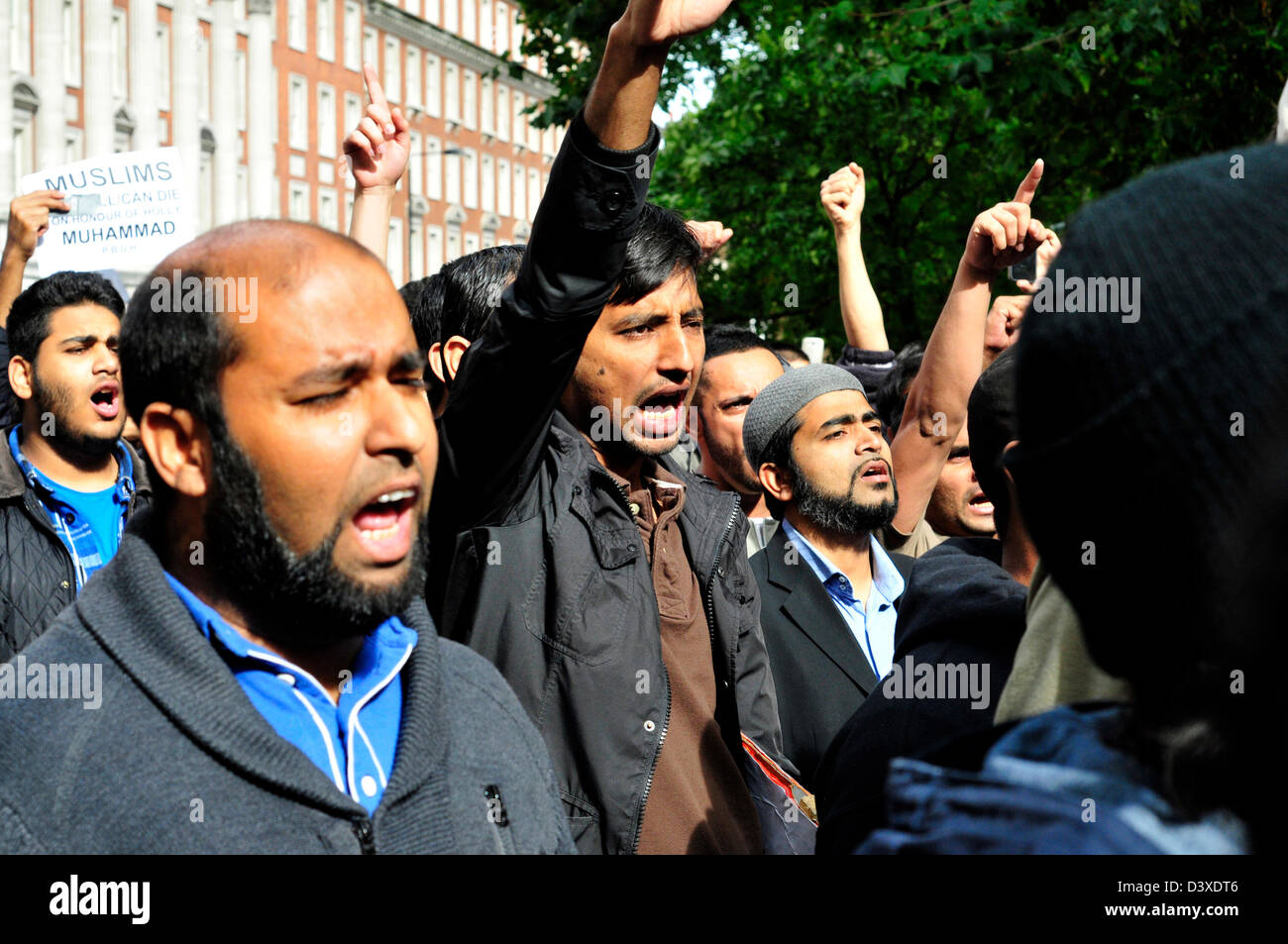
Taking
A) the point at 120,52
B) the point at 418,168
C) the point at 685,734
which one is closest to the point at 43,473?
the point at 685,734

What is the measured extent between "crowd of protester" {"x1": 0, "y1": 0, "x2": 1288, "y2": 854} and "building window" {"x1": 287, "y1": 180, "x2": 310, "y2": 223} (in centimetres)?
5990

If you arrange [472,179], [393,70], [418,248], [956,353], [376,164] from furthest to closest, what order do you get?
[472,179]
[418,248]
[393,70]
[956,353]
[376,164]

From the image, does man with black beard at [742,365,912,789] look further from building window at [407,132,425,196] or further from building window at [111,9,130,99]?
building window at [407,132,425,196]

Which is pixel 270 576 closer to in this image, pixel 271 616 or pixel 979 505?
pixel 271 616

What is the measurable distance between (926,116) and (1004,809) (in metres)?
20.3

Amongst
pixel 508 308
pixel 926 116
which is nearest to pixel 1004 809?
pixel 508 308

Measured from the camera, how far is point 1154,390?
42.5 inches

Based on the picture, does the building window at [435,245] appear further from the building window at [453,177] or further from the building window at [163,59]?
the building window at [163,59]

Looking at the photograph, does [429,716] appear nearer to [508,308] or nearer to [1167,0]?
[508,308]

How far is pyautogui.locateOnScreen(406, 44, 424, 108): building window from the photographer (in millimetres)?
73875

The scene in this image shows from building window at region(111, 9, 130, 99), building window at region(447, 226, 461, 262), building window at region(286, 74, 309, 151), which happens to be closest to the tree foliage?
building window at region(111, 9, 130, 99)

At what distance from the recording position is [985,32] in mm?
9594

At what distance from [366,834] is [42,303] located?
4.35 metres

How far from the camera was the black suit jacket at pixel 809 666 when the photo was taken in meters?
4.15
